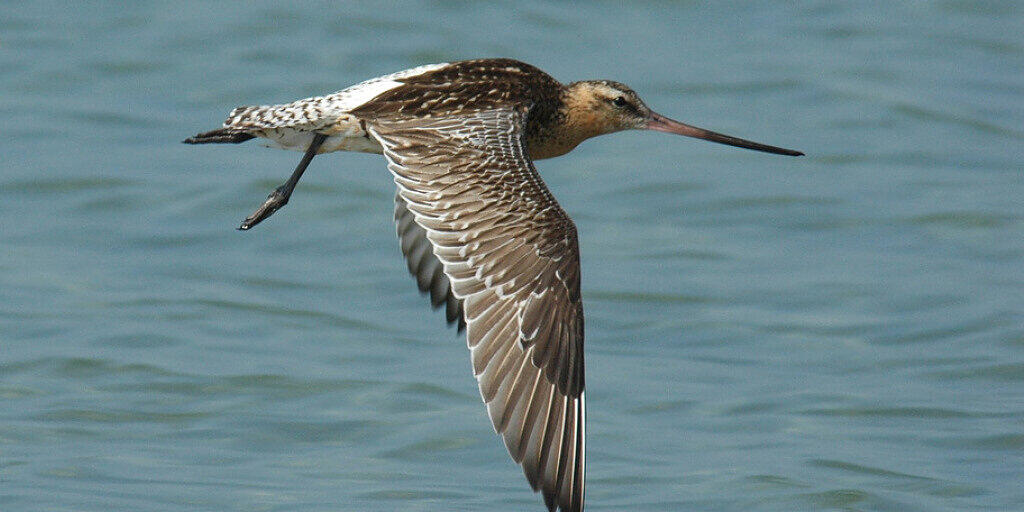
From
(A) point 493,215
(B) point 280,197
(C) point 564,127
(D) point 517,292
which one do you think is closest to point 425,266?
(B) point 280,197

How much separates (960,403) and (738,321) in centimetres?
140

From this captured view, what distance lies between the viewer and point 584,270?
10.7 m

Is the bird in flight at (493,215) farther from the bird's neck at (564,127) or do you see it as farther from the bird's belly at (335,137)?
the bird's neck at (564,127)

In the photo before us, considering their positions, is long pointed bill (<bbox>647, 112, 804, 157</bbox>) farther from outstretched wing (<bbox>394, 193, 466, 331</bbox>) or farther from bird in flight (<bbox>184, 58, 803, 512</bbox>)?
outstretched wing (<bbox>394, 193, 466, 331</bbox>)

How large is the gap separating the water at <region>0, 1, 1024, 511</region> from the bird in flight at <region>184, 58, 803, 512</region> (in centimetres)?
119

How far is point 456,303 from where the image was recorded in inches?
341

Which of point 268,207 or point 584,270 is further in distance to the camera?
point 584,270

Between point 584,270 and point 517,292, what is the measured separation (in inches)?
139

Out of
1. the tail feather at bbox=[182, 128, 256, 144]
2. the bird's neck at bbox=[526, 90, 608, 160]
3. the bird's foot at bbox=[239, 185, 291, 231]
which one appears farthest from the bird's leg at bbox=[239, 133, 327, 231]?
the bird's neck at bbox=[526, 90, 608, 160]

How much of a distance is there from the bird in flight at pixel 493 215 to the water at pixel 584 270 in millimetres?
1191

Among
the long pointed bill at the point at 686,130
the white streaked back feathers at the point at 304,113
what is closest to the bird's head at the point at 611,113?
the long pointed bill at the point at 686,130

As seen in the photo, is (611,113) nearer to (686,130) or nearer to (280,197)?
(686,130)

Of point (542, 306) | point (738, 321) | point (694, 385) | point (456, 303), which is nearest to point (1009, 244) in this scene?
point (738, 321)

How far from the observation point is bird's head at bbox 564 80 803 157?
8.89 metres
